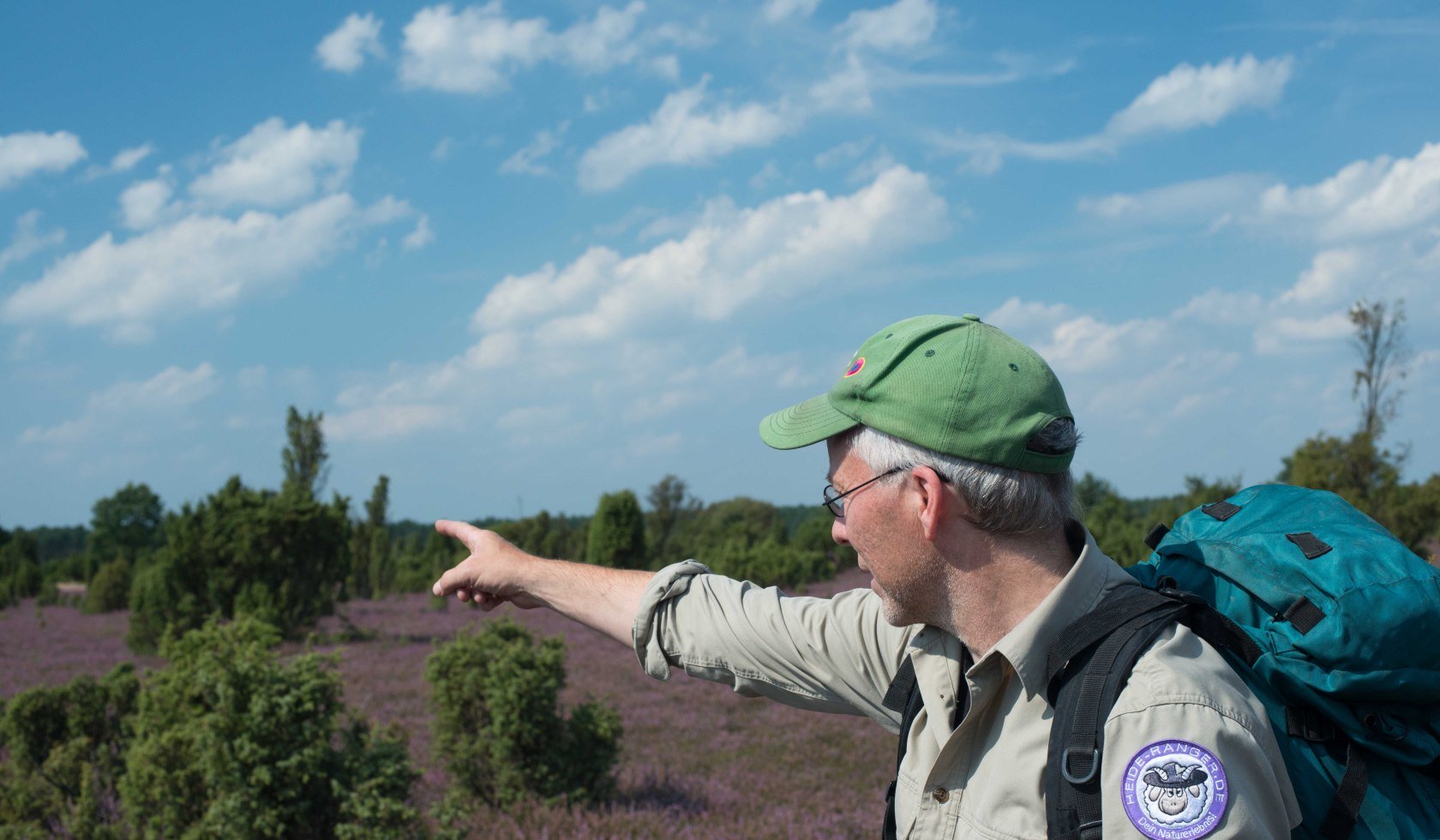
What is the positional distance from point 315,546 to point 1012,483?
19844 millimetres

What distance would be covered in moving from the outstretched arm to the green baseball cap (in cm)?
92

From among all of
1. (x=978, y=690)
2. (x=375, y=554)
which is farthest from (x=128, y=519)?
(x=978, y=690)

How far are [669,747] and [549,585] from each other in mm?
8493

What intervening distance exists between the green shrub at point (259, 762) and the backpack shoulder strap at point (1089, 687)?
5117mm

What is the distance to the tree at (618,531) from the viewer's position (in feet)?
97.6

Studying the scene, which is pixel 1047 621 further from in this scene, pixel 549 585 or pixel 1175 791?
pixel 549 585

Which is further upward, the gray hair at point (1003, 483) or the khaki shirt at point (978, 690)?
the gray hair at point (1003, 483)

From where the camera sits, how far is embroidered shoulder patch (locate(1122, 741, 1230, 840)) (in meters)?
1.44

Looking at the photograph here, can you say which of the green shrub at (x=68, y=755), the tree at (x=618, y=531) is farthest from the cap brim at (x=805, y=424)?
the tree at (x=618, y=531)

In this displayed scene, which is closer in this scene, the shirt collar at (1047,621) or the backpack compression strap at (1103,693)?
the backpack compression strap at (1103,693)

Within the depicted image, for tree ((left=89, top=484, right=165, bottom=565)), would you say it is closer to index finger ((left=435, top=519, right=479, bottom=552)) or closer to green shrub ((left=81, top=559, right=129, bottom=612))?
green shrub ((left=81, top=559, right=129, bottom=612))

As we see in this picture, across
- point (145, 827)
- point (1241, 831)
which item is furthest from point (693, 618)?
point (145, 827)

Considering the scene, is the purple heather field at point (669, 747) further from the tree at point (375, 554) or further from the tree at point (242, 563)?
the tree at point (375, 554)

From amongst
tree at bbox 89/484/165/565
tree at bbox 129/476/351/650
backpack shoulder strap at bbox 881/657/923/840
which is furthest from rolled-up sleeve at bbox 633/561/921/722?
tree at bbox 89/484/165/565
